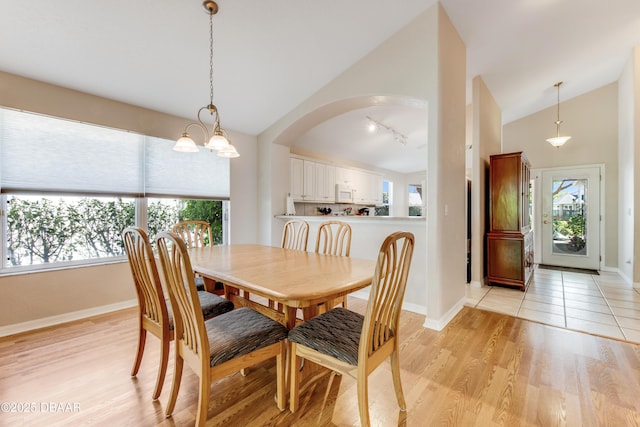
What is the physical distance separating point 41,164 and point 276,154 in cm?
264

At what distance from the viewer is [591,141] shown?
5.02 metres

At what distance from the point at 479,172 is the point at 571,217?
Answer: 3040 mm

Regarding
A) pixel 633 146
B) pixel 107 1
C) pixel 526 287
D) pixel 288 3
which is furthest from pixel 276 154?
pixel 633 146

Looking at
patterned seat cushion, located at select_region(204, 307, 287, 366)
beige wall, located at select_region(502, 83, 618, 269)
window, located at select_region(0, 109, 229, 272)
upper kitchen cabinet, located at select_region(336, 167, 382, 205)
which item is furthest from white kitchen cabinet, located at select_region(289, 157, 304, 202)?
beige wall, located at select_region(502, 83, 618, 269)

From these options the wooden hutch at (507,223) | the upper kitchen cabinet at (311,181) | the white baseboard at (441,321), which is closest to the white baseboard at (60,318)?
the upper kitchen cabinet at (311,181)

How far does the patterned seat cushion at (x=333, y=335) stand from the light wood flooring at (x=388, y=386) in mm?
449

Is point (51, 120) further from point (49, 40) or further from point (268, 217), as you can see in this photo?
point (268, 217)

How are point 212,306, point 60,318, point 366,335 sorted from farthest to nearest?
point 60,318 → point 212,306 → point 366,335

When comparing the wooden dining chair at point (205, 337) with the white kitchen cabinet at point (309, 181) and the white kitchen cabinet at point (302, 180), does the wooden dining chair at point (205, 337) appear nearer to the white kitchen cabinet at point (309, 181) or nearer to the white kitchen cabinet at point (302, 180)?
the white kitchen cabinet at point (302, 180)

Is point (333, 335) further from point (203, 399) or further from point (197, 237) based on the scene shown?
point (197, 237)

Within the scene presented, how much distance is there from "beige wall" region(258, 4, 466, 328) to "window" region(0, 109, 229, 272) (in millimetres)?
2149

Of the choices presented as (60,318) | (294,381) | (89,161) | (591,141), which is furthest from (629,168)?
(60,318)

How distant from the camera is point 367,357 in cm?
126

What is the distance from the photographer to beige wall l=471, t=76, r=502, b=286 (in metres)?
3.85
